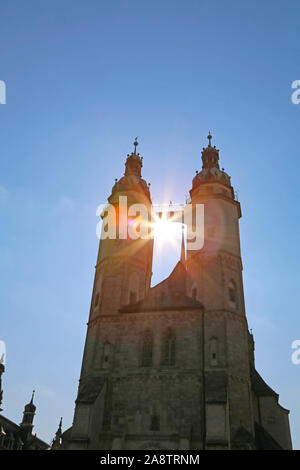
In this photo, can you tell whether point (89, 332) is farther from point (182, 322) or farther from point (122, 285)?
point (182, 322)

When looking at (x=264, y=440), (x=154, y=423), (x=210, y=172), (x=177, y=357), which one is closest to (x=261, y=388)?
(x=264, y=440)

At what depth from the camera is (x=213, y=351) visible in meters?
26.0

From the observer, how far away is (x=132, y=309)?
28828 mm

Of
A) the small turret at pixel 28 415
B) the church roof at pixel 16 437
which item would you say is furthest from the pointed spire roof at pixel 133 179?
the small turret at pixel 28 415

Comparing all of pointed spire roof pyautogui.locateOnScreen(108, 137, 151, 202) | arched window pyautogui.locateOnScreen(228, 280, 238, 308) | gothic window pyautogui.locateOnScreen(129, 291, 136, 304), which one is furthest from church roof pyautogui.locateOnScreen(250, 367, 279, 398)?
pointed spire roof pyautogui.locateOnScreen(108, 137, 151, 202)

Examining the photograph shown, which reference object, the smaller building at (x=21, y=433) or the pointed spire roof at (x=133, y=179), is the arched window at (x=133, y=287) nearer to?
the pointed spire roof at (x=133, y=179)

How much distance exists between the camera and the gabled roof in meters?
28.2

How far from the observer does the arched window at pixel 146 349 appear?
1048 inches

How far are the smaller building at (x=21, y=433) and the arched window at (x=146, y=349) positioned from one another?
29.8m

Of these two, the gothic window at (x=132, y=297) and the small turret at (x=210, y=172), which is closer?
the gothic window at (x=132, y=297)

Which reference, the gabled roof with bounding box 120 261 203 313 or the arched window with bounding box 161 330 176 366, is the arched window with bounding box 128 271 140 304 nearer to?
the gabled roof with bounding box 120 261 203 313

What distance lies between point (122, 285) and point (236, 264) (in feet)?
26.6
